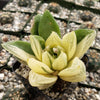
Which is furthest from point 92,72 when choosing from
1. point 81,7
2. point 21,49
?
point 81,7

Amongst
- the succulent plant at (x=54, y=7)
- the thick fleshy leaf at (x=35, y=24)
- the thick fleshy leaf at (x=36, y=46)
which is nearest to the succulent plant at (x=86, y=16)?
the succulent plant at (x=54, y=7)

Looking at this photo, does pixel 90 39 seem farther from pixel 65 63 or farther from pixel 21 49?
pixel 21 49

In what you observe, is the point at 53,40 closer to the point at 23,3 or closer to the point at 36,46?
the point at 36,46

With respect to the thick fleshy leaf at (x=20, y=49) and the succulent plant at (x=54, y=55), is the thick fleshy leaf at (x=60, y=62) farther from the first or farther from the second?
the thick fleshy leaf at (x=20, y=49)

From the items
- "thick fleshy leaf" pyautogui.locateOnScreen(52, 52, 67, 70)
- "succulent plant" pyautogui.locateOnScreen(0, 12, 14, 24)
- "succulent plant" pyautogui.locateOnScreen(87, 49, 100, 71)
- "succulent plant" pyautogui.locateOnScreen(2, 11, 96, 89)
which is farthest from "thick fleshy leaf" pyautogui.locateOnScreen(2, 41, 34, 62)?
"succulent plant" pyautogui.locateOnScreen(0, 12, 14, 24)

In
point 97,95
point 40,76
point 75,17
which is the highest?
point 40,76

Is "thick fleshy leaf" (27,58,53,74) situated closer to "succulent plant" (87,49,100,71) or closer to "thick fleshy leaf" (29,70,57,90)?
"thick fleshy leaf" (29,70,57,90)
